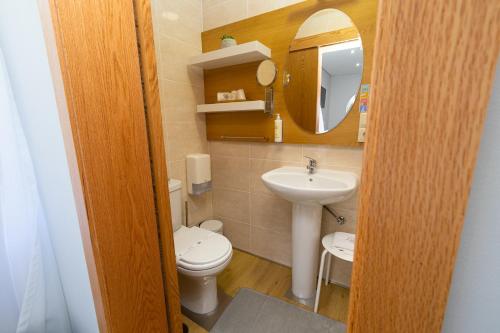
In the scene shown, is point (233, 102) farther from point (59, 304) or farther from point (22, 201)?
point (59, 304)

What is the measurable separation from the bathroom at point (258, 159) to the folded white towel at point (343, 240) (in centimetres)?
1

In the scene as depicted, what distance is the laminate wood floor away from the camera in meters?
1.40

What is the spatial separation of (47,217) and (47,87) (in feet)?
2.04

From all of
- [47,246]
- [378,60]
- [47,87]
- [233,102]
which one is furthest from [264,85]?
[47,246]

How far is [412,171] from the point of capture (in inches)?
9.0

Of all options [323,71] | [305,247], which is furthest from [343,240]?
[323,71]

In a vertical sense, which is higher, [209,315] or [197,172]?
[197,172]

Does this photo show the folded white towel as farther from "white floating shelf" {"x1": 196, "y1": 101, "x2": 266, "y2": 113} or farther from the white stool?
"white floating shelf" {"x1": 196, "y1": 101, "x2": 266, "y2": 113}

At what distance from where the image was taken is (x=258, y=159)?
173cm

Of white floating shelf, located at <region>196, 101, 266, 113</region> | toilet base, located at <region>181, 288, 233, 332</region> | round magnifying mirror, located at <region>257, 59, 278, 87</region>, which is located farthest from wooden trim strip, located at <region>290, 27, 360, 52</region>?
toilet base, located at <region>181, 288, 233, 332</region>

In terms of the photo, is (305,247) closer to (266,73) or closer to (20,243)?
(266,73)

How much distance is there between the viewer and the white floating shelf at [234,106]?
1.54 m

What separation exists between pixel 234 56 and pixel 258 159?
0.78 meters

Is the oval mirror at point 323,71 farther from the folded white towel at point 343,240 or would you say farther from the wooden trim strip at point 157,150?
the wooden trim strip at point 157,150
